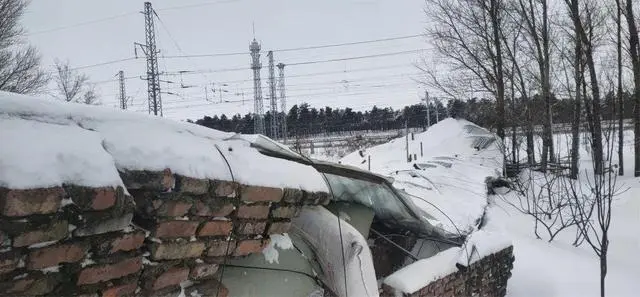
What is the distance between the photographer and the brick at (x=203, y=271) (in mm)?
2123

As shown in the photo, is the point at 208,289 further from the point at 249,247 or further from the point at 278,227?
the point at 278,227

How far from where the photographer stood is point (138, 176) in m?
1.79

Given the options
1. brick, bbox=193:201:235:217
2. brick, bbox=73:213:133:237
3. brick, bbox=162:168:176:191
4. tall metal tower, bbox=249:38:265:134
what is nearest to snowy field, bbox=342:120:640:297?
brick, bbox=193:201:235:217

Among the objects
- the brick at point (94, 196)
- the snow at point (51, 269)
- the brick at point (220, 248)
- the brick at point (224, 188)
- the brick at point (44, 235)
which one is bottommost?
the brick at point (220, 248)

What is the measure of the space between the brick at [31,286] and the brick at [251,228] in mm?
840

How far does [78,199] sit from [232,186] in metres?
0.67

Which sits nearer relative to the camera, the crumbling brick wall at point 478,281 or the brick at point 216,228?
the brick at point 216,228

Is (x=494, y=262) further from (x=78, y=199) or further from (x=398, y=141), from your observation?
(x=398, y=141)

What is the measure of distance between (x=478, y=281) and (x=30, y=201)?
4500 millimetres

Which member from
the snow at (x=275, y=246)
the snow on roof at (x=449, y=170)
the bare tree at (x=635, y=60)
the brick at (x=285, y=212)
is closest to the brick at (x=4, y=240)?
the brick at (x=285, y=212)

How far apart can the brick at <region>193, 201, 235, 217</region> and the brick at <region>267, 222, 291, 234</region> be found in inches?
14.0

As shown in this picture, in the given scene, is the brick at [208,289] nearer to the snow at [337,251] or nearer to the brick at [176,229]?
the brick at [176,229]

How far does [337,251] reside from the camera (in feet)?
9.64

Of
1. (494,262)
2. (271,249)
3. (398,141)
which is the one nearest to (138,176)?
(271,249)
